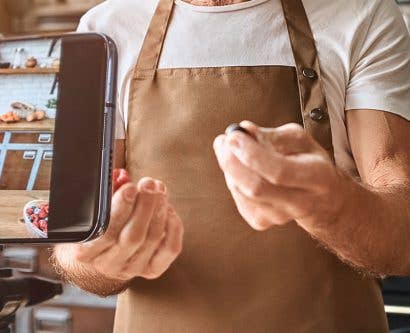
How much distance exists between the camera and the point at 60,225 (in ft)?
2.24

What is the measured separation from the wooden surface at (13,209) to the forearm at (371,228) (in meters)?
0.30

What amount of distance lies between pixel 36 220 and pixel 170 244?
149 millimetres

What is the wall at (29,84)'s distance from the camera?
0.70 metres


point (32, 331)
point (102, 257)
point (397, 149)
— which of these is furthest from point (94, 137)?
point (32, 331)

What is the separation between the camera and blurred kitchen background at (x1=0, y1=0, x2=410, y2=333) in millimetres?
1694

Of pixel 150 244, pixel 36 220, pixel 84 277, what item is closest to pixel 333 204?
pixel 150 244

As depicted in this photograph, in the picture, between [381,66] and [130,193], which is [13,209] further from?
[381,66]

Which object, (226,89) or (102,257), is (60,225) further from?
(226,89)

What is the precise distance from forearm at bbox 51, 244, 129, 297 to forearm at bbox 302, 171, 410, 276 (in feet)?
1.04

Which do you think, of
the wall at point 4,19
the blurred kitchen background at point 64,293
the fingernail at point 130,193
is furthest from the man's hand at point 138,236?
the wall at point 4,19

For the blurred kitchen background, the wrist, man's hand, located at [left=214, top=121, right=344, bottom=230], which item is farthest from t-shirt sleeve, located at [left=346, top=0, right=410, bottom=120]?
the blurred kitchen background

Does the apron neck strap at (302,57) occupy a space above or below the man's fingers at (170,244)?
above

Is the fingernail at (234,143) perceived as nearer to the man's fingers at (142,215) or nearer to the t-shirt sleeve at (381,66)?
the man's fingers at (142,215)

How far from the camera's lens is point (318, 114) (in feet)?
3.12
